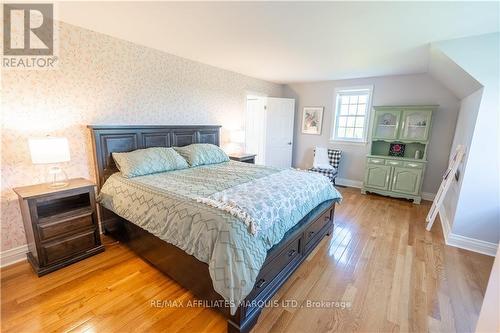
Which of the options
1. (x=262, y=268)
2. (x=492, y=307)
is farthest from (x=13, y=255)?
(x=492, y=307)

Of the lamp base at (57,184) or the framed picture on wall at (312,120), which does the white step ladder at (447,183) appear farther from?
the lamp base at (57,184)

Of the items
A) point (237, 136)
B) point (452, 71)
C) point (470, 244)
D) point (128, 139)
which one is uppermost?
point (452, 71)

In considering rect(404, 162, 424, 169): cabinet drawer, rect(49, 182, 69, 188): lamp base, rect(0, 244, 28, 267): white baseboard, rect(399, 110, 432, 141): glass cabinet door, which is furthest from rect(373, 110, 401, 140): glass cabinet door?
rect(0, 244, 28, 267): white baseboard

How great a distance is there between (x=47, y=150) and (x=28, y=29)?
1.19 m

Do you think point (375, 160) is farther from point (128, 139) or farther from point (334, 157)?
point (128, 139)

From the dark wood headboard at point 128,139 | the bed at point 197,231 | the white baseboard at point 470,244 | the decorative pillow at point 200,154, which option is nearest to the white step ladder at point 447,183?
the white baseboard at point 470,244

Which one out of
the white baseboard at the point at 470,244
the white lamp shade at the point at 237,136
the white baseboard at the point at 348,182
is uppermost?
the white lamp shade at the point at 237,136

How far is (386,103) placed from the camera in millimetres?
4418

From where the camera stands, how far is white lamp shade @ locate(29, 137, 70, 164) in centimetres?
192

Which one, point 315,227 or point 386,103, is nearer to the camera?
point 315,227

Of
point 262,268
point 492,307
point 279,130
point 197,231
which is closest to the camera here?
point 492,307

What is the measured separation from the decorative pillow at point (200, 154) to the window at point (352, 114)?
2.95 meters

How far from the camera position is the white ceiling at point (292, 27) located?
1866 mm

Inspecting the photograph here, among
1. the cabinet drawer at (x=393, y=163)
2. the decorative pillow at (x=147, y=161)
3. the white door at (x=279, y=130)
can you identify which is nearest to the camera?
the decorative pillow at (x=147, y=161)
